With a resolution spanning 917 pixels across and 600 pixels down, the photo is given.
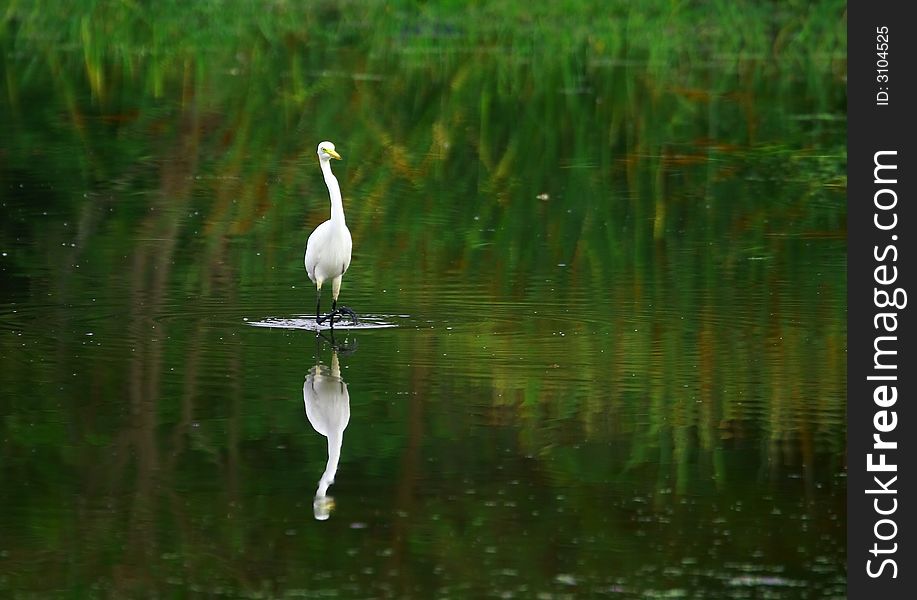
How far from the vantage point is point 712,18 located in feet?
95.0

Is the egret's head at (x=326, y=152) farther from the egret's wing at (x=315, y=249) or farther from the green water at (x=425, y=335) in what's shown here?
the green water at (x=425, y=335)

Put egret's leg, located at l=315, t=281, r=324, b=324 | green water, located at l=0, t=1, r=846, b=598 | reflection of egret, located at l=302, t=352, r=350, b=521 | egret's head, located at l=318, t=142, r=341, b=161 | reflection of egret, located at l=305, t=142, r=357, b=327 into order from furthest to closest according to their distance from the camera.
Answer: egret's head, located at l=318, t=142, r=341, b=161 → reflection of egret, located at l=305, t=142, r=357, b=327 → egret's leg, located at l=315, t=281, r=324, b=324 → reflection of egret, located at l=302, t=352, r=350, b=521 → green water, located at l=0, t=1, r=846, b=598

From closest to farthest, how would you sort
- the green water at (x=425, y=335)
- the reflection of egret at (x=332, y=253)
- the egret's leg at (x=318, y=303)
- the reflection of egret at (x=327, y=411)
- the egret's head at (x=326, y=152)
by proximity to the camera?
the green water at (x=425, y=335), the reflection of egret at (x=327, y=411), the egret's leg at (x=318, y=303), the reflection of egret at (x=332, y=253), the egret's head at (x=326, y=152)

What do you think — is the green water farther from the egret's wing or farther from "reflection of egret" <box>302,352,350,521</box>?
the egret's wing

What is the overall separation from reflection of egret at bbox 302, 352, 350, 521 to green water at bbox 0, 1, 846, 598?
29 mm

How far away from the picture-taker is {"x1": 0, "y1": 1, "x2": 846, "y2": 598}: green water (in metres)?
7.08

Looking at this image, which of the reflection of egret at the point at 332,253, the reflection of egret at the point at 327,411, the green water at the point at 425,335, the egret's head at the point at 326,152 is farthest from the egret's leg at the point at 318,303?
the reflection of egret at the point at 327,411

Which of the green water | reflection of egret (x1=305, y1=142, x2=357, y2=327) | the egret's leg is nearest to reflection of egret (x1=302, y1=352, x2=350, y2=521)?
the green water

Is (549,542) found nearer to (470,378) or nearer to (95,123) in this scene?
(470,378)

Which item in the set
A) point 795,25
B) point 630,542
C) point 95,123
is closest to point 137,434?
point 630,542

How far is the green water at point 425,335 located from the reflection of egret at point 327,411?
0.03 meters

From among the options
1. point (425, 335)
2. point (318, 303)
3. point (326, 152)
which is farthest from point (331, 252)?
point (425, 335)

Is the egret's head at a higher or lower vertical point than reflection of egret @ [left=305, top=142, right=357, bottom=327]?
higher

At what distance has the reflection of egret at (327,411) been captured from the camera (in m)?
7.64
